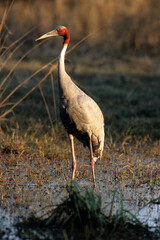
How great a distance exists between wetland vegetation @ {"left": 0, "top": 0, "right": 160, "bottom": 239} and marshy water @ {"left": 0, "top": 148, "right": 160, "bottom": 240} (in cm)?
1

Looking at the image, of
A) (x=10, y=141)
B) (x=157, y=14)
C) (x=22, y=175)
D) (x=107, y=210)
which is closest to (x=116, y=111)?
(x=10, y=141)

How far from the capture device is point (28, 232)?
11.4 ft

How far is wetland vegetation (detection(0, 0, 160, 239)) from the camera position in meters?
4.31

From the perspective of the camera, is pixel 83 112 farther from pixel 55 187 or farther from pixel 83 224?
pixel 83 224

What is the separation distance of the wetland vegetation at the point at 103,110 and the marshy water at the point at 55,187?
10 mm

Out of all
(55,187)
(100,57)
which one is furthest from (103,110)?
(100,57)

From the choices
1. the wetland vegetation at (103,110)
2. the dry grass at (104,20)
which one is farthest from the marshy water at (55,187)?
the dry grass at (104,20)

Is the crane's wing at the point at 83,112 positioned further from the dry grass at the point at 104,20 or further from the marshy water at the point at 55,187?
the dry grass at the point at 104,20

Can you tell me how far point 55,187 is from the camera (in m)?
4.74

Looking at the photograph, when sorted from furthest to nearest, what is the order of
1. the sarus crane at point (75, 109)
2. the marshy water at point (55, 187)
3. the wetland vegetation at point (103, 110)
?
the sarus crane at point (75, 109) < the wetland vegetation at point (103, 110) < the marshy water at point (55, 187)

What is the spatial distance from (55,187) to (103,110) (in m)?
3.52

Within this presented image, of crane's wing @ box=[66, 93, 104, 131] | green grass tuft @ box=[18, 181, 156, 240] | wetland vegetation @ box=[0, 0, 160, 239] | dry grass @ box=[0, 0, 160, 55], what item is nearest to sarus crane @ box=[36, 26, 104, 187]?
crane's wing @ box=[66, 93, 104, 131]

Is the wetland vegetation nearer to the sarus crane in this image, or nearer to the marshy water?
the marshy water

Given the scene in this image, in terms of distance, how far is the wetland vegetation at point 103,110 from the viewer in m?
4.31
